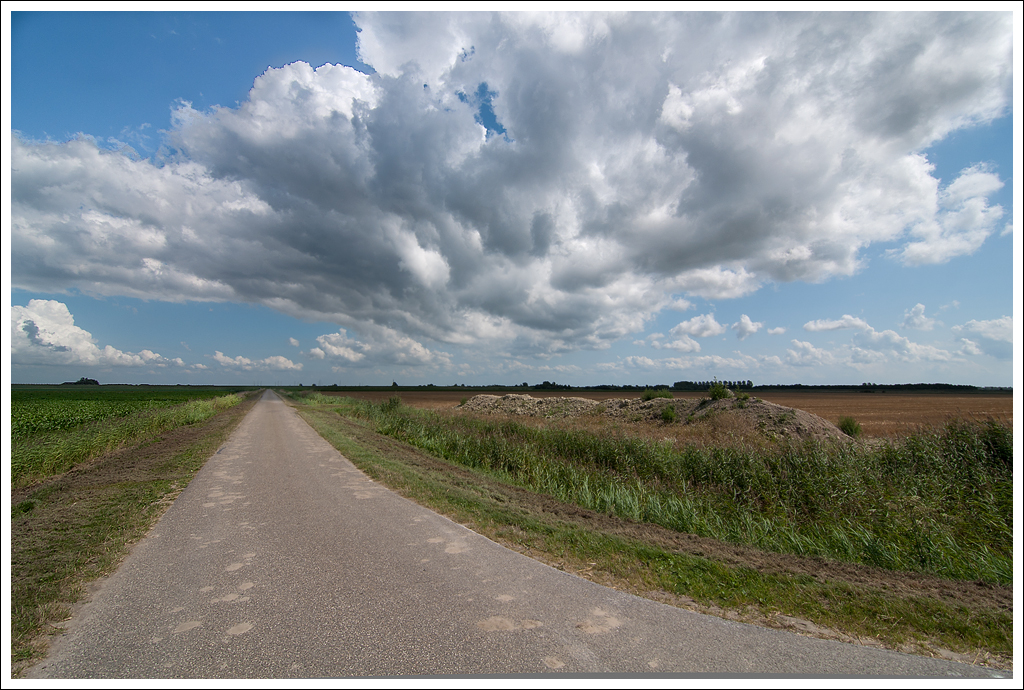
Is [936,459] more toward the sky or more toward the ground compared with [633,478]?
more toward the sky

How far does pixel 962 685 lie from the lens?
3121 millimetres

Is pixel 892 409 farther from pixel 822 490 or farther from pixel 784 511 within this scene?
pixel 784 511

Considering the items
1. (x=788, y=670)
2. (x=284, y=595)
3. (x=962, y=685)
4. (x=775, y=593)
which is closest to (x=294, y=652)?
(x=284, y=595)

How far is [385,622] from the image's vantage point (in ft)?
12.3

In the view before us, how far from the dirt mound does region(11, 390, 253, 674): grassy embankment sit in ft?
50.0

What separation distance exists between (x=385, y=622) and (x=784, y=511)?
26.8ft

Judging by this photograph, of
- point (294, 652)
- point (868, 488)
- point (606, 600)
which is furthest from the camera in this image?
point (868, 488)

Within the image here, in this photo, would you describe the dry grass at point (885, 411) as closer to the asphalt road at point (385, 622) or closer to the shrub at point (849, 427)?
the shrub at point (849, 427)

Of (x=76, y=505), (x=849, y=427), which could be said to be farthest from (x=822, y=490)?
(x=76, y=505)

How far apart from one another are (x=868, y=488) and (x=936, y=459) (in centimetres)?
200

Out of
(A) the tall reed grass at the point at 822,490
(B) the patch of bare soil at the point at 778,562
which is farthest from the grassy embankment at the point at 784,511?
(B) the patch of bare soil at the point at 778,562

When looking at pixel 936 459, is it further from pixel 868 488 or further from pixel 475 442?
pixel 475 442

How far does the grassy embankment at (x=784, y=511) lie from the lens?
422 centimetres

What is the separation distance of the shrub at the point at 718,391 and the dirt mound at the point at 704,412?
42cm
